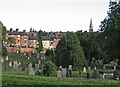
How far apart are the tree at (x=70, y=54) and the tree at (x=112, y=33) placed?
43.6 feet

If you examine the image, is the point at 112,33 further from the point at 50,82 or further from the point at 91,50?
the point at 91,50

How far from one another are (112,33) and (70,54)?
1625 cm

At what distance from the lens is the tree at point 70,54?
56219 mm

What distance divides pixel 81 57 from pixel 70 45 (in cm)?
280

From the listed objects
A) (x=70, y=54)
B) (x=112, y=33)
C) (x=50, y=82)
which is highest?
(x=112, y=33)

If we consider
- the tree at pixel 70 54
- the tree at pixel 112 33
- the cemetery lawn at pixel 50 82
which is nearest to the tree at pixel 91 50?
the tree at pixel 70 54

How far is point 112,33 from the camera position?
41656mm

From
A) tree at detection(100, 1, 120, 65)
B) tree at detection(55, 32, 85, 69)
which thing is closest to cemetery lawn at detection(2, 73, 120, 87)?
tree at detection(100, 1, 120, 65)

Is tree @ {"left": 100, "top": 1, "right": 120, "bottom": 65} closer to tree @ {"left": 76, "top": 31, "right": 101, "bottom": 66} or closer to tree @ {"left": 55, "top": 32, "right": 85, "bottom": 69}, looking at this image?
tree @ {"left": 55, "top": 32, "right": 85, "bottom": 69}

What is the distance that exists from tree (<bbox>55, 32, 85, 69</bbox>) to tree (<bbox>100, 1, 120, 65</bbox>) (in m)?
13.3

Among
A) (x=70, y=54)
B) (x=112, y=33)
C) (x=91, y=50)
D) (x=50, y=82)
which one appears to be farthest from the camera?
(x=91, y=50)

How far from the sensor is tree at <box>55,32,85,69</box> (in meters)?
56.2

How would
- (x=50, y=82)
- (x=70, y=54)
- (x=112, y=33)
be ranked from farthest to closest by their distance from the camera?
(x=70, y=54)
(x=112, y=33)
(x=50, y=82)

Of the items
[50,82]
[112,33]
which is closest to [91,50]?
[112,33]
